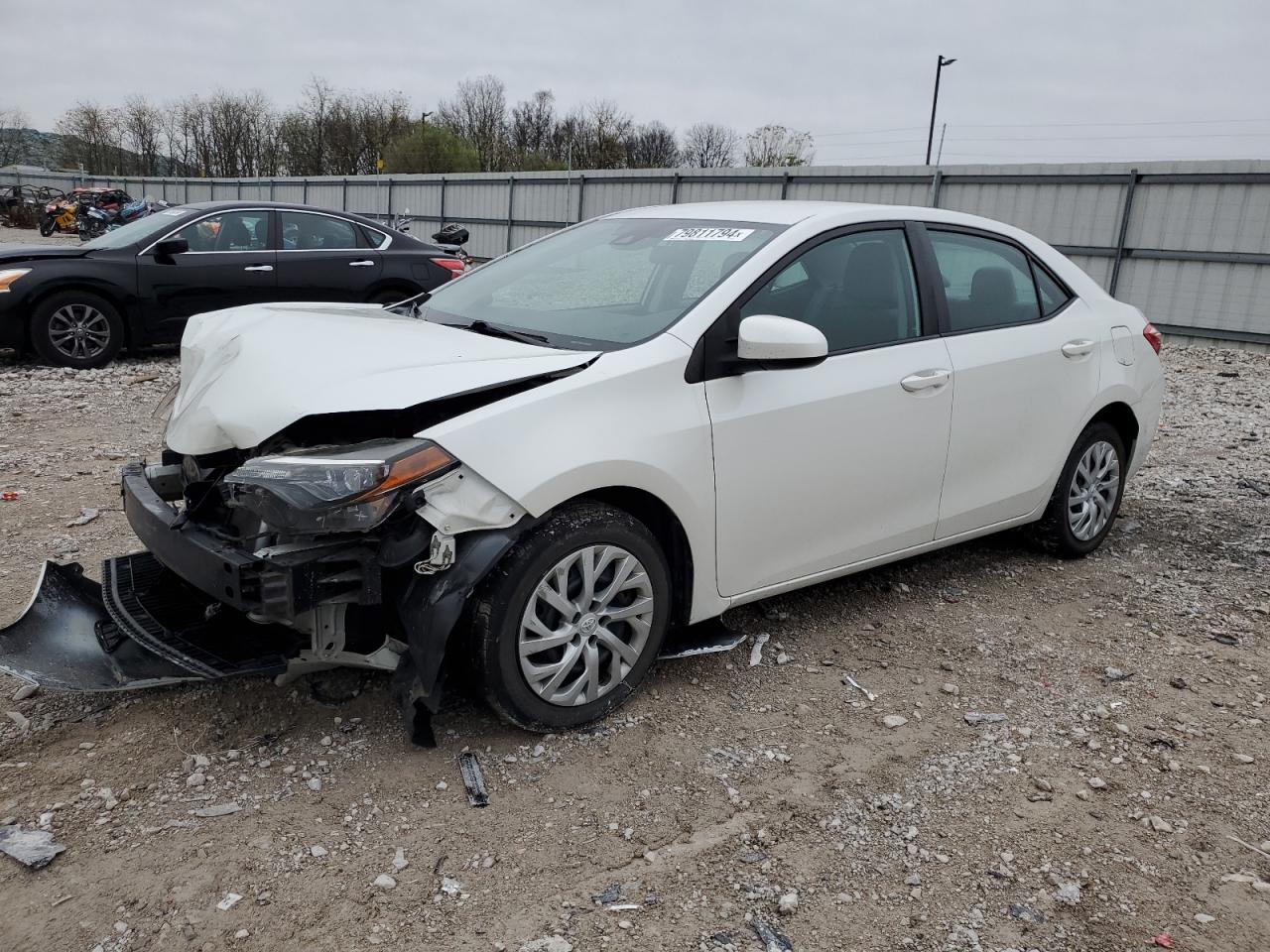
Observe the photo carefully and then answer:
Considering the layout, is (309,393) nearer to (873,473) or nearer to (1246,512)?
(873,473)

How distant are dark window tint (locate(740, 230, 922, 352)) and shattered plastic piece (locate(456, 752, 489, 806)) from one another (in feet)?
5.69

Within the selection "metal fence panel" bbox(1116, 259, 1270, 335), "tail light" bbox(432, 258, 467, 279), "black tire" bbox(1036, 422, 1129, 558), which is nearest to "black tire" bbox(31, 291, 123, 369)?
"tail light" bbox(432, 258, 467, 279)

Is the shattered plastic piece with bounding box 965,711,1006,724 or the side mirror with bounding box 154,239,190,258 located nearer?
the shattered plastic piece with bounding box 965,711,1006,724

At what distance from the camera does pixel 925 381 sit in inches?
158

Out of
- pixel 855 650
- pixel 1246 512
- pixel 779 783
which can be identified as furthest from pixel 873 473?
pixel 1246 512

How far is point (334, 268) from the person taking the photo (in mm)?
10406

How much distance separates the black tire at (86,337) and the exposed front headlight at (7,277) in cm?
28

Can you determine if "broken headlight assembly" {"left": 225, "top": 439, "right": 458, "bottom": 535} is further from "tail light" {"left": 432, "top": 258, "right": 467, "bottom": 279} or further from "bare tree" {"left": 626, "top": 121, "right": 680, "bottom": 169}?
"bare tree" {"left": 626, "top": 121, "right": 680, "bottom": 169}

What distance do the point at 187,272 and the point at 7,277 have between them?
1.45 meters

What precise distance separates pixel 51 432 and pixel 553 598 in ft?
18.2

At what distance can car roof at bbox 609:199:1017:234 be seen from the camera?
13.0ft

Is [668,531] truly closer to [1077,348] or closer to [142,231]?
[1077,348]

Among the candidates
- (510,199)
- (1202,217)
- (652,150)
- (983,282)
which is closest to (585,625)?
(983,282)

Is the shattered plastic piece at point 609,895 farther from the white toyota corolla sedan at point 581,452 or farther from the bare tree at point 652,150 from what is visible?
the bare tree at point 652,150
